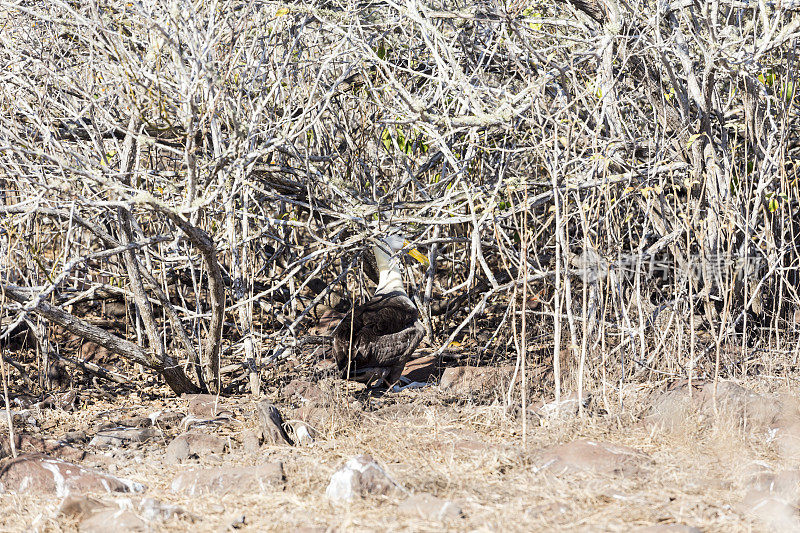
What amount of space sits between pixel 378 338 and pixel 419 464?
1.79 m

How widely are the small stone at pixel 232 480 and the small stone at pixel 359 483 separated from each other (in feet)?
1.04

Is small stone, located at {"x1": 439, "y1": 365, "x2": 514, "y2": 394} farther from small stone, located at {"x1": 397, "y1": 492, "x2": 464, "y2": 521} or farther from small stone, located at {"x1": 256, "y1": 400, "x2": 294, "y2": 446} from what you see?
small stone, located at {"x1": 397, "y1": 492, "x2": 464, "y2": 521}

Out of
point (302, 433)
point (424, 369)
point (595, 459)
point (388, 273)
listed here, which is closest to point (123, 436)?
point (302, 433)

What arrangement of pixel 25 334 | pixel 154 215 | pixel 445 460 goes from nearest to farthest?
1. pixel 445 460
2. pixel 154 215
3. pixel 25 334

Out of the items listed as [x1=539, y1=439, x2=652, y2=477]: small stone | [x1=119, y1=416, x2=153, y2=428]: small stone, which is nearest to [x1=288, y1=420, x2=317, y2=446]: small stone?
[x1=119, y1=416, x2=153, y2=428]: small stone

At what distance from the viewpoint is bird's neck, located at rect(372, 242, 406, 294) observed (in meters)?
6.08

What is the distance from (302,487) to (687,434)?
6.52 feet

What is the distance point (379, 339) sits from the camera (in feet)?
18.4

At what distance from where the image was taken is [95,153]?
5570 millimetres

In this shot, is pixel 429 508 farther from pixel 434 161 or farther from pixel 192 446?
pixel 434 161

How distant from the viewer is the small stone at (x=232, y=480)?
145 inches

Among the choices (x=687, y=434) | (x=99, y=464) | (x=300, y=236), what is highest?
(x=300, y=236)

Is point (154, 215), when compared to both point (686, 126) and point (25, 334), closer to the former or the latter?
point (25, 334)

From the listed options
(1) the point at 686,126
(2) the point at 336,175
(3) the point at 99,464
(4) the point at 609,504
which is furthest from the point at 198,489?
(1) the point at 686,126
